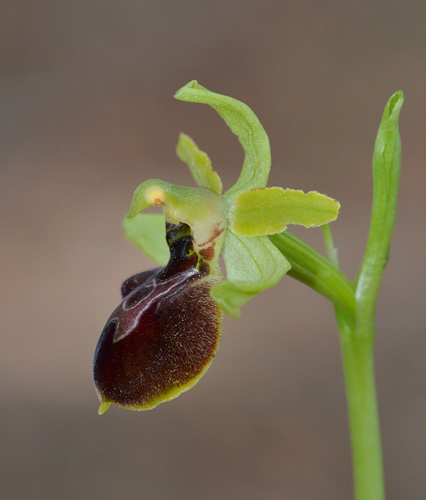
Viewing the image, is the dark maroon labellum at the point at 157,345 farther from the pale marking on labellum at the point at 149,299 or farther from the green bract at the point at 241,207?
the green bract at the point at 241,207

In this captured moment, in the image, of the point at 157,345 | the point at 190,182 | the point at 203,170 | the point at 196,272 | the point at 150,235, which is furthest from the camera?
the point at 190,182

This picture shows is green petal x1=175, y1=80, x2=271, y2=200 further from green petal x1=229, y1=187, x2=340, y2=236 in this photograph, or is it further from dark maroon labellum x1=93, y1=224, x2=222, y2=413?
dark maroon labellum x1=93, y1=224, x2=222, y2=413

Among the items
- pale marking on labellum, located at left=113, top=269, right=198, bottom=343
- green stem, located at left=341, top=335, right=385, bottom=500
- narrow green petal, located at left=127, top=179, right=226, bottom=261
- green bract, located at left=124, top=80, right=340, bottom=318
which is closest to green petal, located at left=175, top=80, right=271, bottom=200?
green bract, located at left=124, top=80, right=340, bottom=318

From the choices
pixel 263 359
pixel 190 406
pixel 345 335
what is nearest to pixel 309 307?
pixel 263 359

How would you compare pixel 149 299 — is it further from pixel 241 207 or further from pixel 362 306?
pixel 362 306

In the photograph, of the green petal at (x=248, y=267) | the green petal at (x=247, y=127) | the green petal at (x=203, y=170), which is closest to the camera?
the green petal at (x=248, y=267)

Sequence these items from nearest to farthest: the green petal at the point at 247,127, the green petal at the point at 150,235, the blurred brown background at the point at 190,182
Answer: the green petal at the point at 247,127 → the green petal at the point at 150,235 → the blurred brown background at the point at 190,182

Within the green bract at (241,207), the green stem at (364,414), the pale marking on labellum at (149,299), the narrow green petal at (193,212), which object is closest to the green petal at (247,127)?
the green bract at (241,207)

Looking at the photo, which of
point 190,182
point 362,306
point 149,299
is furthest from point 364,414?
point 190,182
